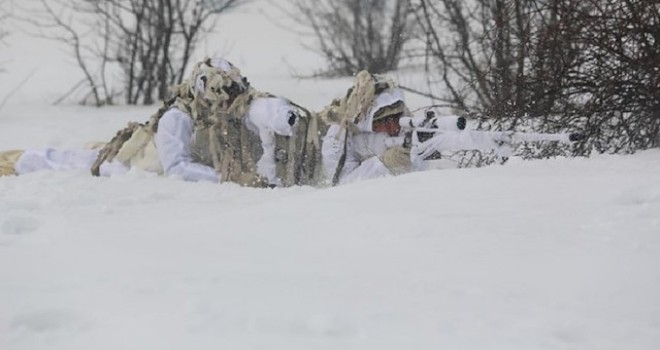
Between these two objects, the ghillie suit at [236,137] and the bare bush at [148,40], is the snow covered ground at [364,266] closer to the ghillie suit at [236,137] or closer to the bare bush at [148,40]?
the ghillie suit at [236,137]

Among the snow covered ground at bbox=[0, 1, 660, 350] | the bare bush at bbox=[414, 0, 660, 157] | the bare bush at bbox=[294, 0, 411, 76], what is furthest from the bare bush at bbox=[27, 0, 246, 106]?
the snow covered ground at bbox=[0, 1, 660, 350]

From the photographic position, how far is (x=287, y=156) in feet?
19.3

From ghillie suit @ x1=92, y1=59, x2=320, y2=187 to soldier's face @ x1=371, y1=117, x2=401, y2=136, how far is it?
0.41m

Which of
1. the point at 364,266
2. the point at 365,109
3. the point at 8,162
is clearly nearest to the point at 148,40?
the point at 8,162

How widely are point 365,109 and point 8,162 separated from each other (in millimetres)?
2867

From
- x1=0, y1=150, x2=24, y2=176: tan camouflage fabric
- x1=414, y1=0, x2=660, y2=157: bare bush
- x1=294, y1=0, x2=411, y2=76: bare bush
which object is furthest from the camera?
x1=294, y1=0, x2=411, y2=76: bare bush

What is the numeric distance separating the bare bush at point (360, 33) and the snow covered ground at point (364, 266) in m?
10.7

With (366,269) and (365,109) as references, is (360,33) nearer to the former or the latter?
(365,109)

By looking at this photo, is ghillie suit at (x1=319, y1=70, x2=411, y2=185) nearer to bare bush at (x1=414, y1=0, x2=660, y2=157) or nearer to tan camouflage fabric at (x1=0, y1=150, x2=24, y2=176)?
bare bush at (x1=414, y1=0, x2=660, y2=157)

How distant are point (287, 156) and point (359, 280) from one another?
3.13 metres

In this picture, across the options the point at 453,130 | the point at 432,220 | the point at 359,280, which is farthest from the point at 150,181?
the point at 359,280

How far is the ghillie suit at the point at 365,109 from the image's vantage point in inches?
228

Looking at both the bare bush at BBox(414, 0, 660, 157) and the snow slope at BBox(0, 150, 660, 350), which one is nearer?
the snow slope at BBox(0, 150, 660, 350)

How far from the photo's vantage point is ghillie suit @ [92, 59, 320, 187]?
19.3 ft
